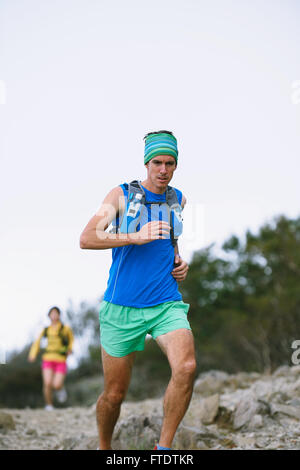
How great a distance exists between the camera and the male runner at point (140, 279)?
4.23 meters

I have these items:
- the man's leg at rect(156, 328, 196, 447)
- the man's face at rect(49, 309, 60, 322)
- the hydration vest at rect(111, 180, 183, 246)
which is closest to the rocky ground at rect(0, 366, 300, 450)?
the man's leg at rect(156, 328, 196, 447)

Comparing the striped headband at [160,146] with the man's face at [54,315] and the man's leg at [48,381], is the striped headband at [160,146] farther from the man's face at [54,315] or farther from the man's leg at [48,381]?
the man's leg at [48,381]

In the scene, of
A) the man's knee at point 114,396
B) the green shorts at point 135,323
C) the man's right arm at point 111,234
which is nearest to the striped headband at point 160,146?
the man's right arm at point 111,234

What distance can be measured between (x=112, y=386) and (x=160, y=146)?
79.2 inches

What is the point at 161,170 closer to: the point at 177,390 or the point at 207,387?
the point at 177,390

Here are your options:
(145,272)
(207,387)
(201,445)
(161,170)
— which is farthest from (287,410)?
(161,170)

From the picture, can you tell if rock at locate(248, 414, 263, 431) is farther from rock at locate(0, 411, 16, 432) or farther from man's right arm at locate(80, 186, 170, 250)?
rock at locate(0, 411, 16, 432)

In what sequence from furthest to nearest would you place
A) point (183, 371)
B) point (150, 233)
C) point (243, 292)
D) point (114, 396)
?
point (243, 292)
point (114, 396)
point (150, 233)
point (183, 371)

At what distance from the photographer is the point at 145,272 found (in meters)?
4.43

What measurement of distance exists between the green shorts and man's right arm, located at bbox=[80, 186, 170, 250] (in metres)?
0.57

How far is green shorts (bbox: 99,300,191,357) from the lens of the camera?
432cm
